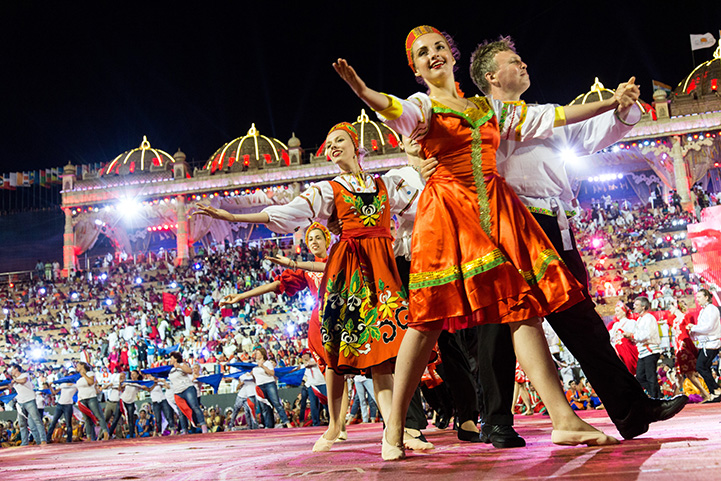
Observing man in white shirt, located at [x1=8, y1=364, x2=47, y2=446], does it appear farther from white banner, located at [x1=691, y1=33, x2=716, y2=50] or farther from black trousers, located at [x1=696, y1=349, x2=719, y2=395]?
white banner, located at [x1=691, y1=33, x2=716, y2=50]

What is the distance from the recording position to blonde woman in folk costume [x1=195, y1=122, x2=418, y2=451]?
3623 mm

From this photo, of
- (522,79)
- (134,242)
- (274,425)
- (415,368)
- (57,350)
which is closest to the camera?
(415,368)

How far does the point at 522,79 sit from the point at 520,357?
56.2 inches

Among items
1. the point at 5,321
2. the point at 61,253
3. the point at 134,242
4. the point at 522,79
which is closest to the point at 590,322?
the point at 522,79

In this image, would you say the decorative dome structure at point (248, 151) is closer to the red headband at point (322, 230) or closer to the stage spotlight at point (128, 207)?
the stage spotlight at point (128, 207)

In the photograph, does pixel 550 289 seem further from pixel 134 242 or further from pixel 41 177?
pixel 41 177

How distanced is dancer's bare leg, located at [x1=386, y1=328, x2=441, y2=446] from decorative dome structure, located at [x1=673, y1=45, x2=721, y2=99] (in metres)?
33.9

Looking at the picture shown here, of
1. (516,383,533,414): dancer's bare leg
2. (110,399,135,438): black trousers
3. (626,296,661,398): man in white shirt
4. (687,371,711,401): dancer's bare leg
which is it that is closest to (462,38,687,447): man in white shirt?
(626,296,661,398): man in white shirt

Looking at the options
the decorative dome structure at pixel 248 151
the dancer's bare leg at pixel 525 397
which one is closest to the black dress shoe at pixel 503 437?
the dancer's bare leg at pixel 525 397

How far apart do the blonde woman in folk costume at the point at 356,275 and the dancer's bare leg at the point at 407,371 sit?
2.50 feet

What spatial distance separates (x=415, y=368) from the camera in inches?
106

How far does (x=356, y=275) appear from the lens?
3725 millimetres

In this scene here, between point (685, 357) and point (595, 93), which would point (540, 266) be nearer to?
point (685, 357)

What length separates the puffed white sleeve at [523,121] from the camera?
A: 9.76ft
